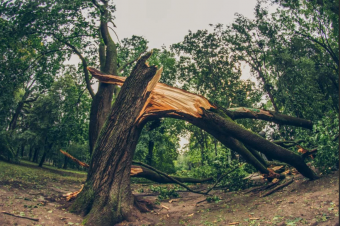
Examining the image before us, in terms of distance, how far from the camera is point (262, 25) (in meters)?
12.5

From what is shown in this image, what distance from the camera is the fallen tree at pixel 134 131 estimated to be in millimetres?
4164

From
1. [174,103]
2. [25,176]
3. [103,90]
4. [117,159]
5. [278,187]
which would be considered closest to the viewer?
[117,159]

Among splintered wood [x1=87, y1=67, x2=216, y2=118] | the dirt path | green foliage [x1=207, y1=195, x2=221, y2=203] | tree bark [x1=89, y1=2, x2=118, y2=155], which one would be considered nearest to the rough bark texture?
tree bark [x1=89, y1=2, x2=118, y2=155]

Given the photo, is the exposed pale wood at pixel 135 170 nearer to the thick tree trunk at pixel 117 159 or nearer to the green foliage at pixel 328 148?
the thick tree trunk at pixel 117 159

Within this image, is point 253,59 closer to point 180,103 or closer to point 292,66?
point 292,66

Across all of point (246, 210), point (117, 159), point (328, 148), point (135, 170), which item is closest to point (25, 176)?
point (135, 170)

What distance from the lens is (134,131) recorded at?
15.0ft

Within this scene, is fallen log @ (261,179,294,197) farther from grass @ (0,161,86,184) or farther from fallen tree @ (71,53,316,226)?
grass @ (0,161,86,184)

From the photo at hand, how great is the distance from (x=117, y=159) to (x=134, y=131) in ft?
2.06

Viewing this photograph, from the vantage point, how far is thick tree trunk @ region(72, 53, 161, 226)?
3971 millimetres

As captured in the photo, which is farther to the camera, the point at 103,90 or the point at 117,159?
the point at 103,90

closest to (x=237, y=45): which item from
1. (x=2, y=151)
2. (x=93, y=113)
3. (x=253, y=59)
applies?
(x=253, y=59)

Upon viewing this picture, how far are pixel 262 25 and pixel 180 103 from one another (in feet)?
33.8

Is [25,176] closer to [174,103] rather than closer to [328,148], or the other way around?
[174,103]
